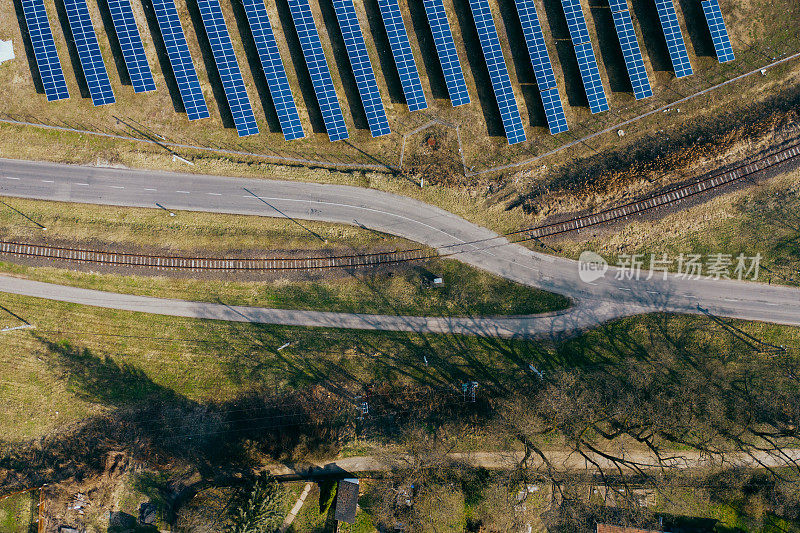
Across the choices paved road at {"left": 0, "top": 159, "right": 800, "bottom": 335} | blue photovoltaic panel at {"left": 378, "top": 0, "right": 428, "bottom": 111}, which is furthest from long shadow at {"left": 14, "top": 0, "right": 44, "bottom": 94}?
blue photovoltaic panel at {"left": 378, "top": 0, "right": 428, "bottom": 111}

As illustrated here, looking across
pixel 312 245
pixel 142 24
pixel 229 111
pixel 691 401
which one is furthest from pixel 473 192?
pixel 142 24

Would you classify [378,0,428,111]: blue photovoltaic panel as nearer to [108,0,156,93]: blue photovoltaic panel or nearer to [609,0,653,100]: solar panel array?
[609,0,653,100]: solar panel array

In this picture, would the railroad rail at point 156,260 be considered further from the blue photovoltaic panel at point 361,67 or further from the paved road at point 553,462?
the paved road at point 553,462

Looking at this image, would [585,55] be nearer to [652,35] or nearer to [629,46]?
[629,46]

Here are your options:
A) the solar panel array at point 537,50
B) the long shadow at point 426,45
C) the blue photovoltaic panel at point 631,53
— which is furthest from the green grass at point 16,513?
the blue photovoltaic panel at point 631,53

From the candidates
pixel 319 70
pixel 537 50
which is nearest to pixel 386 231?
pixel 319 70

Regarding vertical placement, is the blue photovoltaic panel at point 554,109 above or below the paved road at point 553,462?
above
